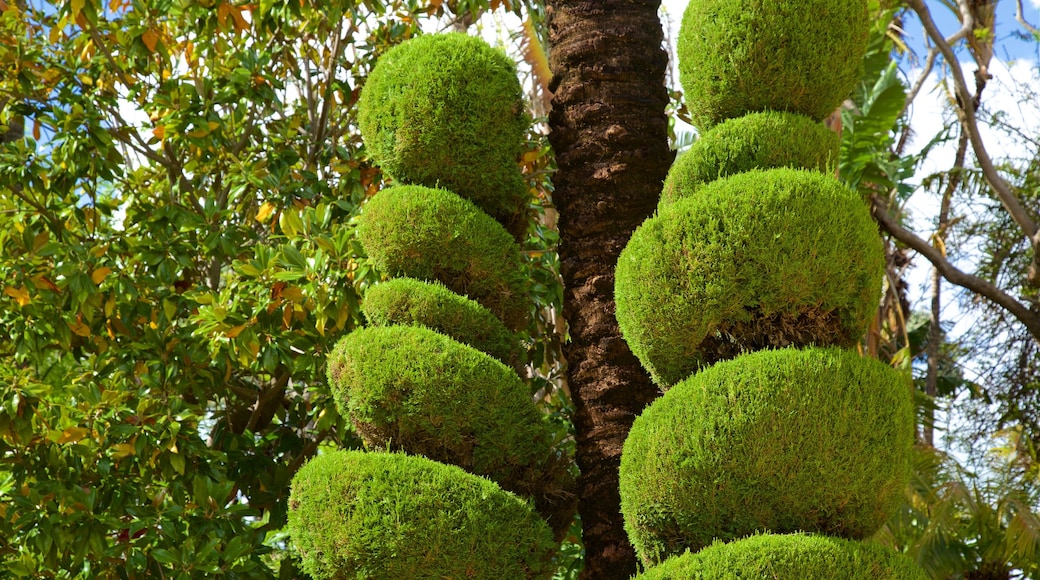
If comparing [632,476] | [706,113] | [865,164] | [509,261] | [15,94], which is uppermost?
[865,164]

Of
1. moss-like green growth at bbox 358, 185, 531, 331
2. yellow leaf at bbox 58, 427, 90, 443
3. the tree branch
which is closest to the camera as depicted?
moss-like green growth at bbox 358, 185, 531, 331

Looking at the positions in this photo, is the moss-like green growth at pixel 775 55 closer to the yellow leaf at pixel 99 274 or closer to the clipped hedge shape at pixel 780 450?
the clipped hedge shape at pixel 780 450

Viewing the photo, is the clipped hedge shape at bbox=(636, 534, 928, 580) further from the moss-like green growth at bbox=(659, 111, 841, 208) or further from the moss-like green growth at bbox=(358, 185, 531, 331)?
the moss-like green growth at bbox=(358, 185, 531, 331)

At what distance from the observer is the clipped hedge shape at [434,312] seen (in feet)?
16.9

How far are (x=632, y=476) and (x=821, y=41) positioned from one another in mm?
2148

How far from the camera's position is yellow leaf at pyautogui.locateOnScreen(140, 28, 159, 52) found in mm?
6742

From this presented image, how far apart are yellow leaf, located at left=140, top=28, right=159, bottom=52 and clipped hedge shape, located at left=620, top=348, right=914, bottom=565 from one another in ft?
14.3

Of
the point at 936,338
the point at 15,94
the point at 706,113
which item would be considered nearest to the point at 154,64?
the point at 15,94

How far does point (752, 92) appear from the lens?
489 centimetres

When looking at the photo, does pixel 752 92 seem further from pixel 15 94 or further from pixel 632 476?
pixel 15 94

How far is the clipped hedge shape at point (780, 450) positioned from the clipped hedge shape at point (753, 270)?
0.67 ft

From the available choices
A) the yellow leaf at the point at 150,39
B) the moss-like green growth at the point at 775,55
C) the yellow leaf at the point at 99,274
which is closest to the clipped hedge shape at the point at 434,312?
the moss-like green growth at the point at 775,55

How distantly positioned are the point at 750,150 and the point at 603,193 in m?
1.06

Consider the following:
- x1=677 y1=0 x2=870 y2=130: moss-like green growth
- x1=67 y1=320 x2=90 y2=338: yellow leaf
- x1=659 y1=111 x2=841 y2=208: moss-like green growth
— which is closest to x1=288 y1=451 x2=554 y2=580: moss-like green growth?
x1=659 y1=111 x2=841 y2=208: moss-like green growth
